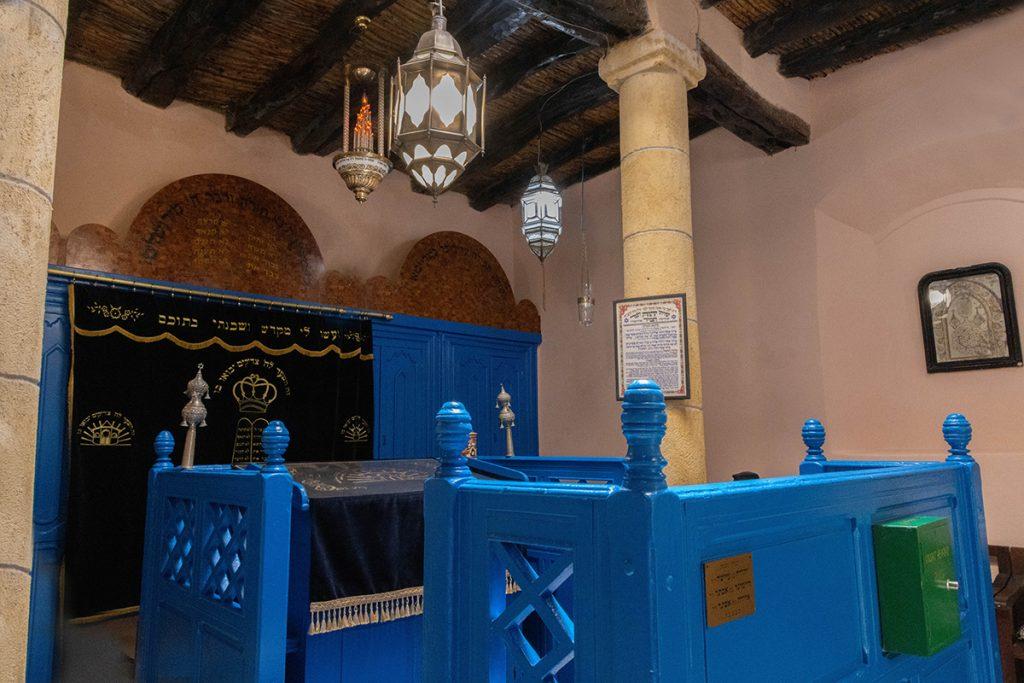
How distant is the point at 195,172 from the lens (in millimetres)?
5422

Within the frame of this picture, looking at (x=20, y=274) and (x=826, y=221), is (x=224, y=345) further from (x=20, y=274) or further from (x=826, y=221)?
(x=826, y=221)

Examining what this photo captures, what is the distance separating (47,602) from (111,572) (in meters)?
0.36

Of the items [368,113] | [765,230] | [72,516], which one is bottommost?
[72,516]

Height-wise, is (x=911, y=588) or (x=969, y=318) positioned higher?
(x=969, y=318)

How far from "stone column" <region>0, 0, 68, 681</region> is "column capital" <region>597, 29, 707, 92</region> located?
3.09 metres

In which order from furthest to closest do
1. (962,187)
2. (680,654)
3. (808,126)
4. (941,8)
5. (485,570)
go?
1. (808,126)
2. (962,187)
3. (941,8)
4. (485,570)
5. (680,654)

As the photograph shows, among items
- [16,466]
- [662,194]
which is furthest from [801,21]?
[16,466]

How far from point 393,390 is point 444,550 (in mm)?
4848

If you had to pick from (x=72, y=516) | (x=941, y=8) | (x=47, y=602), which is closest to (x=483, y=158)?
(x=941, y=8)

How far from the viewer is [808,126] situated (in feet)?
18.1

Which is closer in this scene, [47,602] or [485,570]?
[485,570]

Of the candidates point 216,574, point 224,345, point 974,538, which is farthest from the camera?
point 224,345

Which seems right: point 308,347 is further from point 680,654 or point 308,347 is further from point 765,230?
point 680,654

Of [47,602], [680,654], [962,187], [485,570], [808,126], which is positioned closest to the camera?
[680,654]
